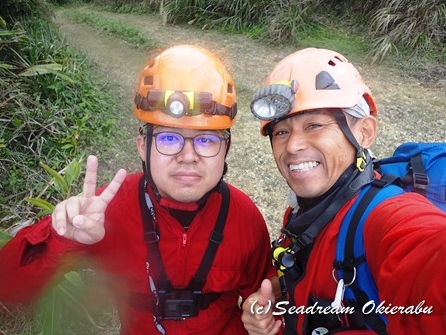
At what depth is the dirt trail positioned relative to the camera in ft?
19.5

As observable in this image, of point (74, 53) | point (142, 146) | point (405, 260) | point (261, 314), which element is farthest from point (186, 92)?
point (74, 53)

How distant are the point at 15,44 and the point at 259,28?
6740 mm

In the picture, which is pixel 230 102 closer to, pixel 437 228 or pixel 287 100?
pixel 287 100

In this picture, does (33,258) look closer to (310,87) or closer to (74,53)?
(310,87)

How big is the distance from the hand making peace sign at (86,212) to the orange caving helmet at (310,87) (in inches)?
34.5

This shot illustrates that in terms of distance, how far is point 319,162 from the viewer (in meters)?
2.12

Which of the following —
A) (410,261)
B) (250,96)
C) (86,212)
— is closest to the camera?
(410,261)

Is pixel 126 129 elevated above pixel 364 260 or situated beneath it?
situated beneath

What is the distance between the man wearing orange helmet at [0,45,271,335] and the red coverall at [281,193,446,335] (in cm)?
71

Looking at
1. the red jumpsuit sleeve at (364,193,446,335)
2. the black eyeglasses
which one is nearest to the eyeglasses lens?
the black eyeglasses

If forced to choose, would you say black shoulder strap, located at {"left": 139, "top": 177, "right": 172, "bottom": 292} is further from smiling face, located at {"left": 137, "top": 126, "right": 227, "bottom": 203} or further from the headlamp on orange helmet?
the headlamp on orange helmet

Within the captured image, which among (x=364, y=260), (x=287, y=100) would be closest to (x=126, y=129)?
(x=287, y=100)

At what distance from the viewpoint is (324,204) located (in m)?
2.06

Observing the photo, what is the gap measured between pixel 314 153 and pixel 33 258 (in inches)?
59.8
